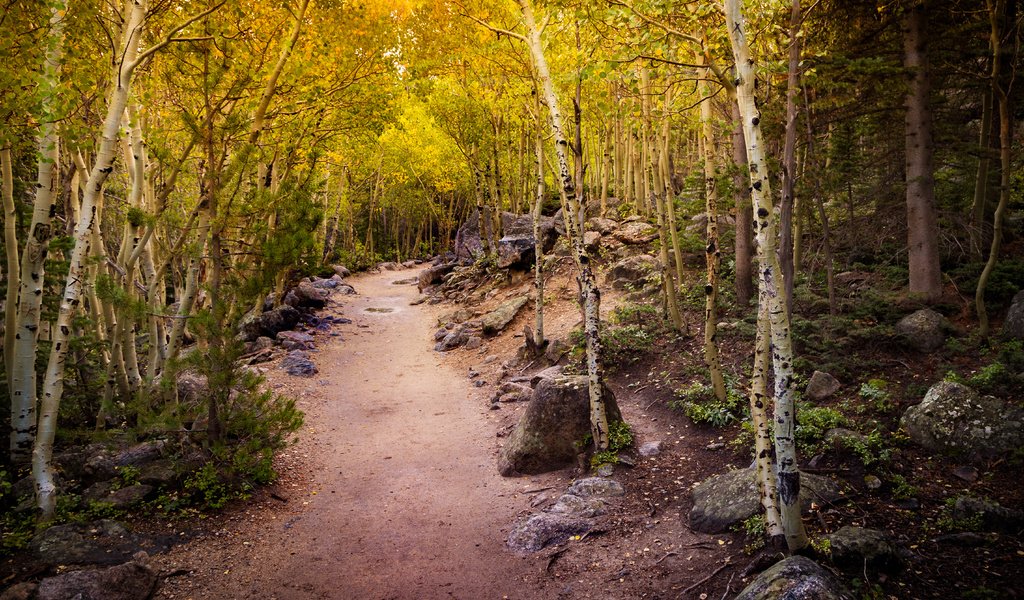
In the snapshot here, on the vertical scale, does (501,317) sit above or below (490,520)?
above

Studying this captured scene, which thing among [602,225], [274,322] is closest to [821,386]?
[602,225]

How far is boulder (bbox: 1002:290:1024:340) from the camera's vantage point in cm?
743

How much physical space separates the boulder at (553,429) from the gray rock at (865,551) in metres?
3.89

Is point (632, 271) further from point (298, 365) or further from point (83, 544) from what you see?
point (83, 544)

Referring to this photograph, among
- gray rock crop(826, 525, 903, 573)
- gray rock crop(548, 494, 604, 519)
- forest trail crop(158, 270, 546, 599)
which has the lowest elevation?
forest trail crop(158, 270, 546, 599)

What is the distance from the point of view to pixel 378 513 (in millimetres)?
7281

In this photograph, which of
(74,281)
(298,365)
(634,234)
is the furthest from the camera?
(634,234)

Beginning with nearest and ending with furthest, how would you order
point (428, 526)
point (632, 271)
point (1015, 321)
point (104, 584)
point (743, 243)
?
point (104, 584) < point (428, 526) < point (1015, 321) < point (743, 243) < point (632, 271)

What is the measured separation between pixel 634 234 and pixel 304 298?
Result: 1189 centimetres

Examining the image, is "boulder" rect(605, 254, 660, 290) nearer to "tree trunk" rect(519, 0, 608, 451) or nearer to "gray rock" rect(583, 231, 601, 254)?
"gray rock" rect(583, 231, 601, 254)

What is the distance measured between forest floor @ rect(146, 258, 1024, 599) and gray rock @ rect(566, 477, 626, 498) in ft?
0.57

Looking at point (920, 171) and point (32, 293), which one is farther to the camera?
point (920, 171)

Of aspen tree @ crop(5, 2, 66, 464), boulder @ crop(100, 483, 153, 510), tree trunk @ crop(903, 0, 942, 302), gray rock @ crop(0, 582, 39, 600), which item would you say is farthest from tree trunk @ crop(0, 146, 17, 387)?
tree trunk @ crop(903, 0, 942, 302)

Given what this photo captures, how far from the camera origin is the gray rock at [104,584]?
4.55 metres
